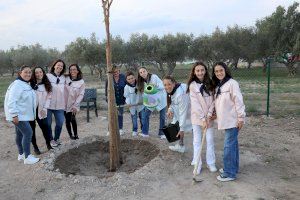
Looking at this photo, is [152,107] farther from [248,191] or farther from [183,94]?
[248,191]

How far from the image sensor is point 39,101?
254 inches

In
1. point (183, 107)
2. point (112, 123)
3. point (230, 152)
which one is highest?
point (183, 107)

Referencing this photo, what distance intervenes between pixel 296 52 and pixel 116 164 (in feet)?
88.8

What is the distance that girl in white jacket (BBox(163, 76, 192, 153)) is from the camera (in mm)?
5887

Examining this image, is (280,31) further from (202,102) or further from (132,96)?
(202,102)

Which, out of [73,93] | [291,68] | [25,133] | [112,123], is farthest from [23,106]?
[291,68]

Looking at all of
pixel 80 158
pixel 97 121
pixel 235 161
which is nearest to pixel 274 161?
pixel 235 161

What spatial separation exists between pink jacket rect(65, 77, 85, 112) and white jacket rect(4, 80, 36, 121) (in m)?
0.92

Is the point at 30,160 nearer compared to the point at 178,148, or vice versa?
the point at 30,160

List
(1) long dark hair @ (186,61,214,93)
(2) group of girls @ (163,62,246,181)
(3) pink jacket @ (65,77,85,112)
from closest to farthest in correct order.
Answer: (2) group of girls @ (163,62,246,181), (1) long dark hair @ (186,61,214,93), (3) pink jacket @ (65,77,85,112)

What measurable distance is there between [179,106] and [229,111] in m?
1.16

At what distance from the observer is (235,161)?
201 inches

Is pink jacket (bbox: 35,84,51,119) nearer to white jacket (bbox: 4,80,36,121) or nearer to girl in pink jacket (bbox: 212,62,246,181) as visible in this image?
white jacket (bbox: 4,80,36,121)

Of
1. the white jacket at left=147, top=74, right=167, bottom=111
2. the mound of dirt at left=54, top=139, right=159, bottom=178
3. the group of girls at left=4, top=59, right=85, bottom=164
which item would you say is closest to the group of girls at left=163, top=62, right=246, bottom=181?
the mound of dirt at left=54, top=139, right=159, bottom=178
